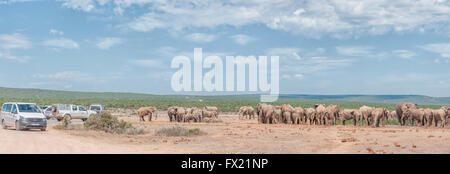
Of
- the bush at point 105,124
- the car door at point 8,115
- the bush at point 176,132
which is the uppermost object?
the car door at point 8,115

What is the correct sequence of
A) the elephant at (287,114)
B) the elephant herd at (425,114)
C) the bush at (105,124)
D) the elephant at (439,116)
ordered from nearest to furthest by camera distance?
the bush at (105,124), the elephant at (439,116), the elephant herd at (425,114), the elephant at (287,114)

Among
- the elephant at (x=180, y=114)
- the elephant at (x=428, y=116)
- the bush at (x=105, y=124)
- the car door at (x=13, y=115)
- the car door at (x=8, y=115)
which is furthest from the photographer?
the elephant at (x=180, y=114)

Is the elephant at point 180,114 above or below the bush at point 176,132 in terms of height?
above

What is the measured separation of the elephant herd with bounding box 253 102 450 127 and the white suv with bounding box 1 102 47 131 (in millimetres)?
22070

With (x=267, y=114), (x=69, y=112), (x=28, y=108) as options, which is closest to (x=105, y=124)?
(x=28, y=108)

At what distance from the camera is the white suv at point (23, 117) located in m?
28.1

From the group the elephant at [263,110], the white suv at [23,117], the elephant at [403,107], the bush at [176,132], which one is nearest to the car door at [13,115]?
the white suv at [23,117]

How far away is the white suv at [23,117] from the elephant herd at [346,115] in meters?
22.1

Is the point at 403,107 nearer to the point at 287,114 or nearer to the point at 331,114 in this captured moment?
the point at 331,114

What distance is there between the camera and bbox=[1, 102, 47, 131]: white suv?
28078mm

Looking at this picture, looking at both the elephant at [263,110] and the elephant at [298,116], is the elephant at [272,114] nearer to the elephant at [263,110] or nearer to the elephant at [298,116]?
the elephant at [263,110]
